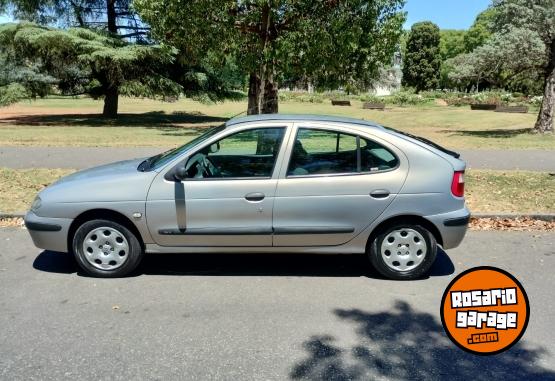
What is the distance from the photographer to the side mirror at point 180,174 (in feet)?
16.2

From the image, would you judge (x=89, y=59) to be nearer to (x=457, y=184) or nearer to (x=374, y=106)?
(x=457, y=184)

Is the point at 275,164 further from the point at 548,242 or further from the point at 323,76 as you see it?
the point at 323,76

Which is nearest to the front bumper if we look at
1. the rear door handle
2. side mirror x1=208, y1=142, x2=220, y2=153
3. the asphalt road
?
the asphalt road

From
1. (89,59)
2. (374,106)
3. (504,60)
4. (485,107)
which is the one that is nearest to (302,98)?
(374,106)

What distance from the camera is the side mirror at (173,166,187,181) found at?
4941 millimetres

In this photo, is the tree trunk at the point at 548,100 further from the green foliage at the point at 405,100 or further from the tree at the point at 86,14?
the green foliage at the point at 405,100

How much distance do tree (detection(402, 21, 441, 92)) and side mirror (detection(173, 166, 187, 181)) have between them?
7199 centimetres

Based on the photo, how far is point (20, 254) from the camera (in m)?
5.93

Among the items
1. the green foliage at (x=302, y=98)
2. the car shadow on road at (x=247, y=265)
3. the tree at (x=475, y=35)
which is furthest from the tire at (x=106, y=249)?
the tree at (x=475, y=35)

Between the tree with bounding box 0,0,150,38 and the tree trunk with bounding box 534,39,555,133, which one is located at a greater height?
the tree with bounding box 0,0,150,38

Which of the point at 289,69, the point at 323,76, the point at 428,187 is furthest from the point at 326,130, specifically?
the point at 323,76

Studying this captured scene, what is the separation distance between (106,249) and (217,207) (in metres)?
1.12

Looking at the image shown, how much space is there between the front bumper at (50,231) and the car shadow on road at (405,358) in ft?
8.54

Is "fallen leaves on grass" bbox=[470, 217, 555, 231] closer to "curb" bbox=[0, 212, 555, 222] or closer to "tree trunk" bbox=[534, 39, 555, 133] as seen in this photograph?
"curb" bbox=[0, 212, 555, 222]
